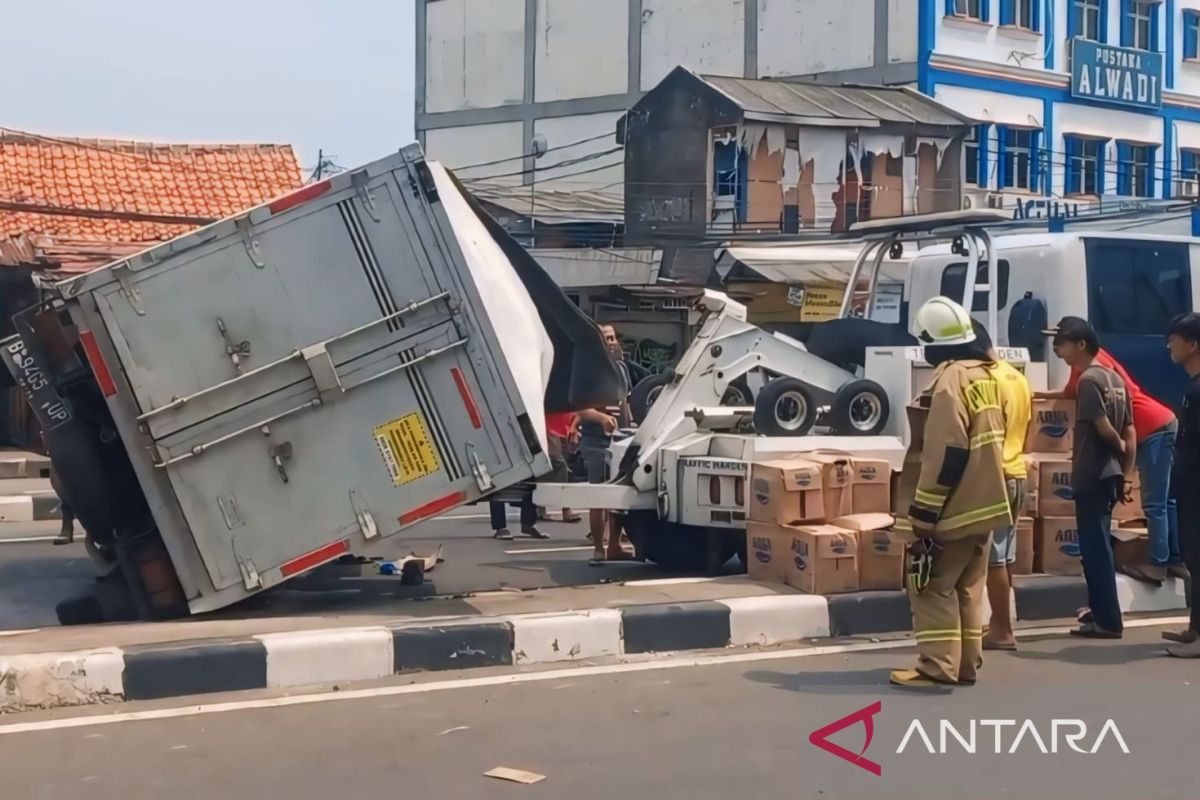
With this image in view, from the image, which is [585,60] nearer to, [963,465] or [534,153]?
[534,153]

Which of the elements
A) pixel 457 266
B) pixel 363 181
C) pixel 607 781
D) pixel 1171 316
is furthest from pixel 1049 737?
pixel 1171 316

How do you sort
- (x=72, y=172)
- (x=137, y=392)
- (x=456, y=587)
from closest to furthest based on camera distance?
(x=137, y=392), (x=456, y=587), (x=72, y=172)

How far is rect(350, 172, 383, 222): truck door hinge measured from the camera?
7.14 meters

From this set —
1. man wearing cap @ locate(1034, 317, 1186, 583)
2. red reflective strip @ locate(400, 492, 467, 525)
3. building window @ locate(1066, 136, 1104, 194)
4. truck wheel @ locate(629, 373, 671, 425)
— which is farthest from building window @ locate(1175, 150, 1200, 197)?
red reflective strip @ locate(400, 492, 467, 525)

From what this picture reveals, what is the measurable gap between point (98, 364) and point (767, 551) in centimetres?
364

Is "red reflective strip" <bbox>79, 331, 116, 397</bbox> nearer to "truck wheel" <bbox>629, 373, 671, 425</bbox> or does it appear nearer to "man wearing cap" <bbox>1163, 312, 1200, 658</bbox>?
"truck wheel" <bbox>629, 373, 671, 425</bbox>

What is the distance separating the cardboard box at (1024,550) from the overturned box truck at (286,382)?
9.64ft

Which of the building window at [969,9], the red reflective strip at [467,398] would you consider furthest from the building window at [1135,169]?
the red reflective strip at [467,398]

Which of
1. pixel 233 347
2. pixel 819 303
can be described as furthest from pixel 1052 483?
pixel 819 303

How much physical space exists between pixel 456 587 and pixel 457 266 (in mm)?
2434

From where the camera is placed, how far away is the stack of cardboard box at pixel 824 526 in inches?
299

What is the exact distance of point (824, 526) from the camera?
7801 millimetres

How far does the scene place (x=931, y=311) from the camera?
20.9ft

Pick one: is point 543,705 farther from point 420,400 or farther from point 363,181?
point 363,181
